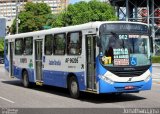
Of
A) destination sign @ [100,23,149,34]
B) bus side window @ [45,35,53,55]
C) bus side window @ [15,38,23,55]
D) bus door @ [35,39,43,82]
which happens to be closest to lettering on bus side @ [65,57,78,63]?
bus side window @ [45,35,53,55]

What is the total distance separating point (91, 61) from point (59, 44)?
9.38ft

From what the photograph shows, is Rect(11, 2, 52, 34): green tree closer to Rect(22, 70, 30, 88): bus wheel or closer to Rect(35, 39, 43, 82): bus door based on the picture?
Rect(22, 70, 30, 88): bus wheel

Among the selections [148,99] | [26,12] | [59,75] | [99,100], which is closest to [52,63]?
[59,75]

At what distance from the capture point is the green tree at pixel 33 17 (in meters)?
88.2

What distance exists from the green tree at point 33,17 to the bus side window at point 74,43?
71.6 metres

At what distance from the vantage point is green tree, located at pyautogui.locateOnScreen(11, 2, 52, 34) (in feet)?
290

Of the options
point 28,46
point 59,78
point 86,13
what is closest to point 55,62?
point 59,78

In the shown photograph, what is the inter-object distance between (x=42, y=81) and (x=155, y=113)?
8624 mm

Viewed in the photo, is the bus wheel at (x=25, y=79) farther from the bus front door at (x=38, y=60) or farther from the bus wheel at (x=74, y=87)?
the bus wheel at (x=74, y=87)

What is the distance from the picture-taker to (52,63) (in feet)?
60.1

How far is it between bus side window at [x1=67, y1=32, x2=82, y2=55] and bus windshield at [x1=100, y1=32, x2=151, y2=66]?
1445 millimetres

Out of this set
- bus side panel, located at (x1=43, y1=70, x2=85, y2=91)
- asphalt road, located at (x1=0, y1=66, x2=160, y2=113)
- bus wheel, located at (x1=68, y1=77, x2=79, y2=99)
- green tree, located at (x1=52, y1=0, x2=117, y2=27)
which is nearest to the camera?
asphalt road, located at (x1=0, y1=66, x2=160, y2=113)

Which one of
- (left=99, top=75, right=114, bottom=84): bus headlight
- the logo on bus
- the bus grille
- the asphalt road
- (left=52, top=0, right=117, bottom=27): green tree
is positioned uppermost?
(left=52, top=0, right=117, bottom=27): green tree

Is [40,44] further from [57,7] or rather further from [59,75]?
[57,7]
